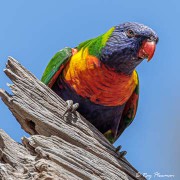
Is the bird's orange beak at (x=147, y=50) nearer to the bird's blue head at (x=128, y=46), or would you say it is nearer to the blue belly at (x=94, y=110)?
the bird's blue head at (x=128, y=46)

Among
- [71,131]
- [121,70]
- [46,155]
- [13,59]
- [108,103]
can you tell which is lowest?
[46,155]

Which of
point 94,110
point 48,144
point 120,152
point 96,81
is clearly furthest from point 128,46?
point 48,144

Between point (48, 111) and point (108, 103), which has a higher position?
point (108, 103)

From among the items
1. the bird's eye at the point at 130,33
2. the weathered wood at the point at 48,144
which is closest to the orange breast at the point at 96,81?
the bird's eye at the point at 130,33

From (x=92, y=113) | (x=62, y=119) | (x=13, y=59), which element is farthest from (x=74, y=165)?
(x=92, y=113)

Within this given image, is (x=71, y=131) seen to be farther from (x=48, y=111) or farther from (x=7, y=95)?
(x=7, y=95)

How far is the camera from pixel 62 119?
3627 millimetres

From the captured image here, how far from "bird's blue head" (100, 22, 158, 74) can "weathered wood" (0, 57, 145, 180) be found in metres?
0.84

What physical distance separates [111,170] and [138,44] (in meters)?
1.34

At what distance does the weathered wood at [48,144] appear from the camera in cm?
315

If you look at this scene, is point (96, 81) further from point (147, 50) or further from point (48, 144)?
point (48, 144)

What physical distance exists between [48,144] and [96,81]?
1252mm

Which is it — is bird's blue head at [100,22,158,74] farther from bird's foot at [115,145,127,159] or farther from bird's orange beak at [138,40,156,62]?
bird's foot at [115,145,127,159]

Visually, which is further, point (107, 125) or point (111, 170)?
point (107, 125)
